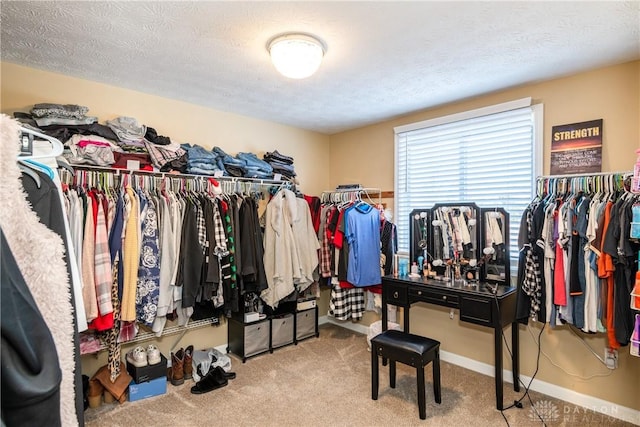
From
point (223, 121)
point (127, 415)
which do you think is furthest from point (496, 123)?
point (127, 415)

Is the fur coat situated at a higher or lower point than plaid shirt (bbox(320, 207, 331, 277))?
higher

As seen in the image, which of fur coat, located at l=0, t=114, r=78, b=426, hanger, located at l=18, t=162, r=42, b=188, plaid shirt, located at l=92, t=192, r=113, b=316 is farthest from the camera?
plaid shirt, located at l=92, t=192, r=113, b=316

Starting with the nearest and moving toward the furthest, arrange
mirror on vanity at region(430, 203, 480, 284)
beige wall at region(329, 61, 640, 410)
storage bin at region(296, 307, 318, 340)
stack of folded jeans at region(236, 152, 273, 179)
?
beige wall at region(329, 61, 640, 410)
mirror on vanity at region(430, 203, 480, 284)
stack of folded jeans at region(236, 152, 273, 179)
storage bin at region(296, 307, 318, 340)

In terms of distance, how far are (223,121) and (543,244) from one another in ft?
9.89

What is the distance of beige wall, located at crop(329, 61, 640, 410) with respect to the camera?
7.64ft

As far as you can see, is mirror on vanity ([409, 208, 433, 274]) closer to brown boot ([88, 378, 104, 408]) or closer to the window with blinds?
the window with blinds

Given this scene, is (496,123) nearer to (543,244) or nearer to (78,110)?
(543,244)

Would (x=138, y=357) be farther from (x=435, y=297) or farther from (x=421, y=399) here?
(x=435, y=297)

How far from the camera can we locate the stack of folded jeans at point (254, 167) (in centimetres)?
339

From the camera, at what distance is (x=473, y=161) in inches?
123

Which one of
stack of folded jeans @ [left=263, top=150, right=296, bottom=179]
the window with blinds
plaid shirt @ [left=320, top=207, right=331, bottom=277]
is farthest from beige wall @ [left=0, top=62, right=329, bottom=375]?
the window with blinds

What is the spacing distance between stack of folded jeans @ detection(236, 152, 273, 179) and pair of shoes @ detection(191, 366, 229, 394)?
177 cm

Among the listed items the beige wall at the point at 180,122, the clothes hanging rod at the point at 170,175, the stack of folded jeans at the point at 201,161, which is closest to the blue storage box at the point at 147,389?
the beige wall at the point at 180,122

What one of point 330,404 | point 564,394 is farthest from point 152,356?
point 564,394
